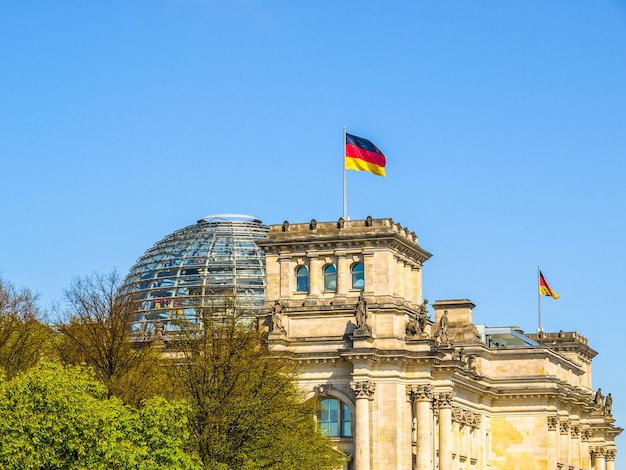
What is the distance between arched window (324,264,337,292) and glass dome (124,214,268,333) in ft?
137

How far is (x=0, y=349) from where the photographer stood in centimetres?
9300

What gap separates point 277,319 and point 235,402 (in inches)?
1206

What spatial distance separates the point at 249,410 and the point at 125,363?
10.7m

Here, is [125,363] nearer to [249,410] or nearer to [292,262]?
[249,410]

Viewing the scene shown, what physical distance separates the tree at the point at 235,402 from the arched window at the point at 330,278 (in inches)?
1019

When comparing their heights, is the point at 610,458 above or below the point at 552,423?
below

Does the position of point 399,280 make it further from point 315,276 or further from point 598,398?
point 598,398

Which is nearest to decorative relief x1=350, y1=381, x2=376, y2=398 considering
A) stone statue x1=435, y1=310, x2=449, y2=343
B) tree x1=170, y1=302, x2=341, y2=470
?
stone statue x1=435, y1=310, x2=449, y2=343

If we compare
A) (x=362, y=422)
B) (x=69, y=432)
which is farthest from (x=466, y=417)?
(x=69, y=432)

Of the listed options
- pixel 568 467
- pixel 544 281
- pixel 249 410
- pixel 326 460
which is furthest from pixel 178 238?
pixel 249 410

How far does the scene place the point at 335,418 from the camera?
116m

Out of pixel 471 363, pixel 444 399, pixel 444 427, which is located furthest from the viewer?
pixel 471 363

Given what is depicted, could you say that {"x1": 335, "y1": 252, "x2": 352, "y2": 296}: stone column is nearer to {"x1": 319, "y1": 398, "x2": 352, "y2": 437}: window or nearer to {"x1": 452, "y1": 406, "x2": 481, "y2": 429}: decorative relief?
{"x1": 319, "y1": 398, "x2": 352, "y2": 437}: window

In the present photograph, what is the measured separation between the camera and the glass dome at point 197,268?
167125 mm
